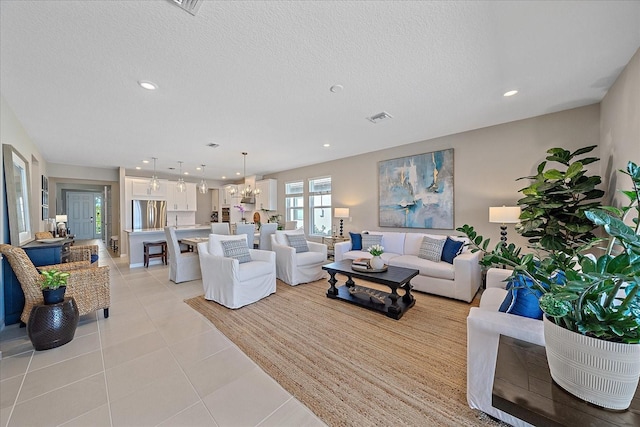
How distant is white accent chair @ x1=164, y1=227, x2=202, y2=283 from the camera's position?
416 centimetres

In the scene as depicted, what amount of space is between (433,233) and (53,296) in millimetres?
5218

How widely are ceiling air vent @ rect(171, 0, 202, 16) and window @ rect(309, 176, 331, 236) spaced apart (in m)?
4.92

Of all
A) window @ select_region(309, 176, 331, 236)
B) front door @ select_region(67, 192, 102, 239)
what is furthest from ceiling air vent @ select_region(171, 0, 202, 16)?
front door @ select_region(67, 192, 102, 239)

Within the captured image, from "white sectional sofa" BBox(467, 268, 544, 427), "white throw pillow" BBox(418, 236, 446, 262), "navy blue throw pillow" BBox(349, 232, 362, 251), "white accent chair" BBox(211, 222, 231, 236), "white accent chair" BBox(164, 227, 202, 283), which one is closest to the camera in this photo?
"white sectional sofa" BBox(467, 268, 544, 427)

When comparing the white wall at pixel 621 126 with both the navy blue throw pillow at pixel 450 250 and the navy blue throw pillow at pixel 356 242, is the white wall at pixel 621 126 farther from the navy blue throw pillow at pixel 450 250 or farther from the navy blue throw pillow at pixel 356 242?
the navy blue throw pillow at pixel 356 242

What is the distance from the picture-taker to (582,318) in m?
1.02

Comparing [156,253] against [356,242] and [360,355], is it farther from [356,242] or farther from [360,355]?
[360,355]

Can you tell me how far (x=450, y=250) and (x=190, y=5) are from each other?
4.05 metres

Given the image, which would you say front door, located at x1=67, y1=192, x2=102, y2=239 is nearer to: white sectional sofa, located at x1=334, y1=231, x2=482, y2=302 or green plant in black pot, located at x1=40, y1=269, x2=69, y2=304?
green plant in black pot, located at x1=40, y1=269, x2=69, y2=304

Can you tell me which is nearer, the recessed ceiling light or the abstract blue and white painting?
the recessed ceiling light

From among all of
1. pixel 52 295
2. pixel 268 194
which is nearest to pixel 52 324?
pixel 52 295

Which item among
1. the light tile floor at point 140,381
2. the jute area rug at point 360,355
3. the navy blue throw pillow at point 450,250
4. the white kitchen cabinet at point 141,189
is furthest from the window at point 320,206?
the white kitchen cabinet at point 141,189

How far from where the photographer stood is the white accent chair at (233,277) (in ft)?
10.1

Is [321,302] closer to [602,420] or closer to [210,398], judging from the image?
[210,398]
